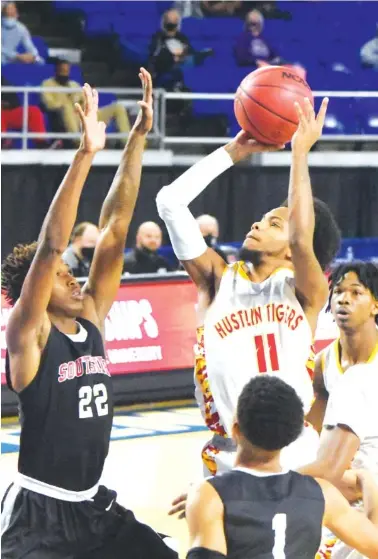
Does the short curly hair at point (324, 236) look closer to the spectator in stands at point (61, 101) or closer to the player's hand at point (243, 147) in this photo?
the player's hand at point (243, 147)

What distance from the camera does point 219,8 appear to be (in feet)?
56.7

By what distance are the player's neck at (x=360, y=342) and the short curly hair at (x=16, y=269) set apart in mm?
1377

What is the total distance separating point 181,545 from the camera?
23.3 feet

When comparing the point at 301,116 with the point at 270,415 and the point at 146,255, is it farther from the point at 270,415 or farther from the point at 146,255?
the point at 146,255

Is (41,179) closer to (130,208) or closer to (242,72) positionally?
(242,72)

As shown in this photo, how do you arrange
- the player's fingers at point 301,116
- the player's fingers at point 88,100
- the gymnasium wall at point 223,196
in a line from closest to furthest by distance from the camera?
the player's fingers at point 88,100, the player's fingers at point 301,116, the gymnasium wall at point 223,196

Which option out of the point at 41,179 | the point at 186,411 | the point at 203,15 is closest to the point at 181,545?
the point at 186,411

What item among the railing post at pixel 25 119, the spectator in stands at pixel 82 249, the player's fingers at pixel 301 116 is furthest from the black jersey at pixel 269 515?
the railing post at pixel 25 119

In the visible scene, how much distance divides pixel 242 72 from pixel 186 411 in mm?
6552

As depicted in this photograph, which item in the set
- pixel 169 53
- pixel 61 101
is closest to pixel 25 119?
pixel 61 101

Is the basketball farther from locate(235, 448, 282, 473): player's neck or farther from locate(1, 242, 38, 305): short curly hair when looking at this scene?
locate(235, 448, 282, 473): player's neck

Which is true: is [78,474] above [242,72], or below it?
below

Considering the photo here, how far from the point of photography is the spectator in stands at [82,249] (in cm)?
1141

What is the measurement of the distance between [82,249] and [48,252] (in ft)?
22.4
